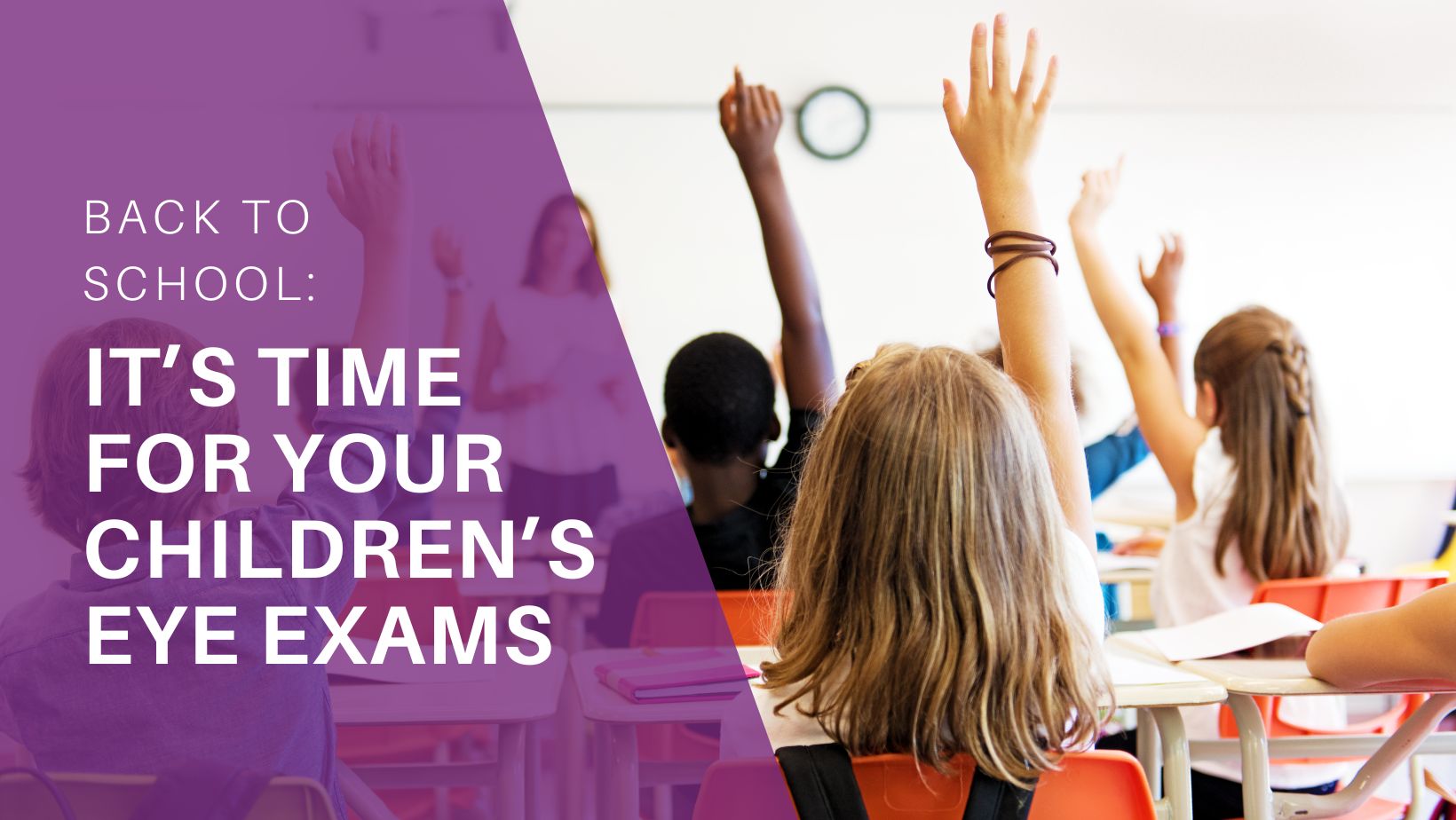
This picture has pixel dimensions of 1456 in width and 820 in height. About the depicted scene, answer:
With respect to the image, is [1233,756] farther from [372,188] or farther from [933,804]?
[372,188]

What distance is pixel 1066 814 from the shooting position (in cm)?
108

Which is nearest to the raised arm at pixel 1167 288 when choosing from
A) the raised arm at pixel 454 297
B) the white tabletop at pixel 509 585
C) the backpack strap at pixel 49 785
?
the white tabletop at pixel 509 585

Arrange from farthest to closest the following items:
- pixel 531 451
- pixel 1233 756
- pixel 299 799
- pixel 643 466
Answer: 1. pixel 643 466
2. pixel 531 451
3. pixel 1233 756
4. pixel 299 799

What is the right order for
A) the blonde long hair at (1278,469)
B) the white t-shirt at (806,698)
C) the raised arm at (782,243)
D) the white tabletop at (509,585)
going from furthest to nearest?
the white tabletop at (509,585), the blonde long hair at (1278,469), the raised arm at (782,243), the white t-shirt at (806,698)

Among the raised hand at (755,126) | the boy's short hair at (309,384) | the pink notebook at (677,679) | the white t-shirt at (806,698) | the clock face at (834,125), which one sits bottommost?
the pink notebook at (677,679)

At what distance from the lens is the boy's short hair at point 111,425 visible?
1.37m

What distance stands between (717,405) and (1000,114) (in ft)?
2.70

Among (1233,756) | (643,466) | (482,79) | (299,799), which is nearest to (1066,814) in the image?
(299,799)

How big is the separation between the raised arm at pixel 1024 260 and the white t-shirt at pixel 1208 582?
0.92 meters

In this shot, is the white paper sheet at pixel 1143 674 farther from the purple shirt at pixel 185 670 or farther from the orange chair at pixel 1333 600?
the purple shirt at pixel 185 670

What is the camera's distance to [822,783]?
1.00m

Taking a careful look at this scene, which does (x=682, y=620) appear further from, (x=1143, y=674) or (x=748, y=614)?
(x=1143, y=674)

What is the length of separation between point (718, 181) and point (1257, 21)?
236 centimetres

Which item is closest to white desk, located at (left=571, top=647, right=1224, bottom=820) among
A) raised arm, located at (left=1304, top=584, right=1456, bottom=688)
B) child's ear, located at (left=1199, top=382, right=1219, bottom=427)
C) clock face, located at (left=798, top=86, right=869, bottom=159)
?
raised arm, located at (left=1304, top=584, right=1456, bottom=688)
